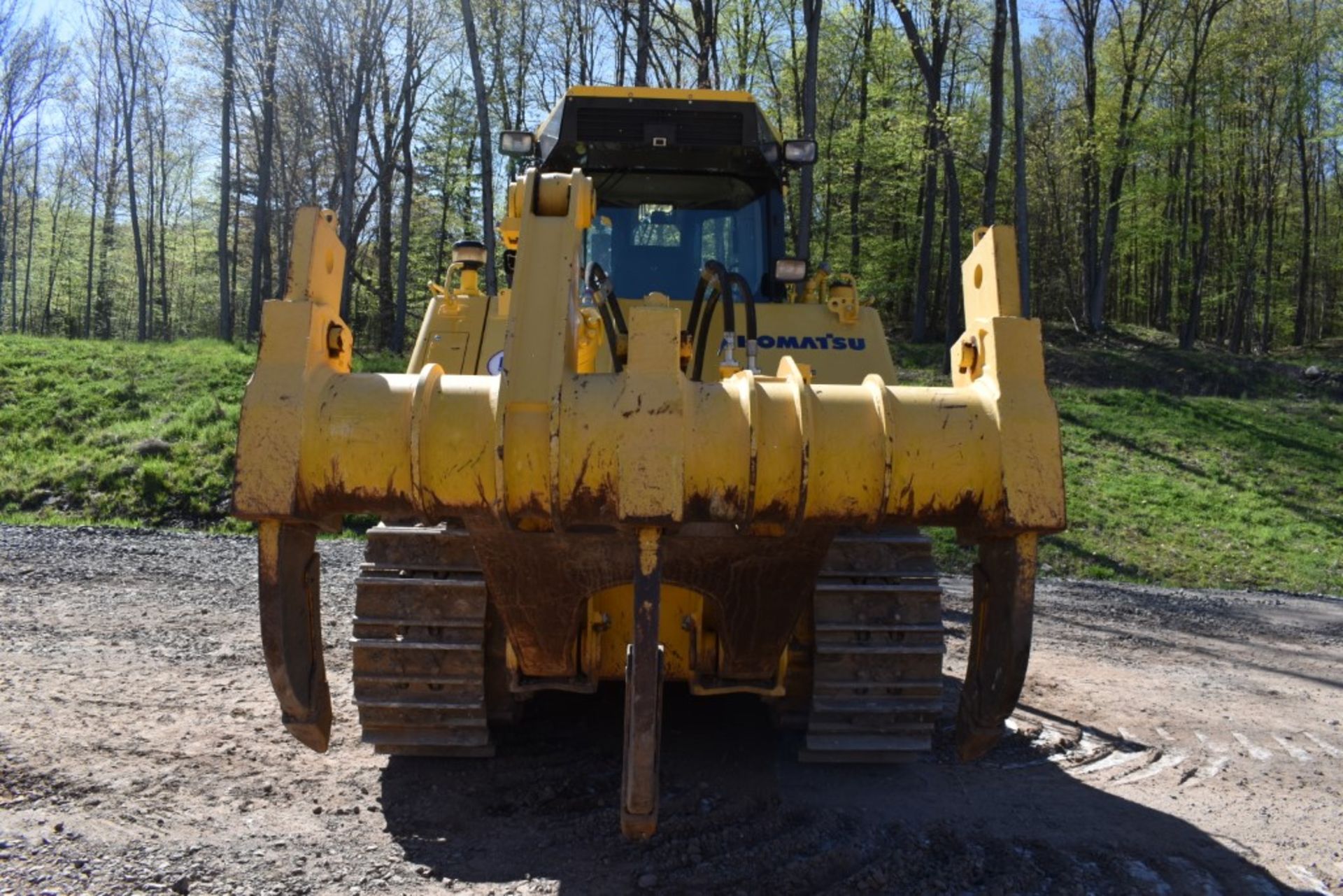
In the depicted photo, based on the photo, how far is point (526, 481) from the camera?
8.44 ft

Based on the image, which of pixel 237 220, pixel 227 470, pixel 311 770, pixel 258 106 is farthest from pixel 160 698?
pixel 237 220

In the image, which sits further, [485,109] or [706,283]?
[485,109]

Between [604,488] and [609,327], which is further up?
[609,327]

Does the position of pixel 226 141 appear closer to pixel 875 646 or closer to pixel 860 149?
pixel 860 149

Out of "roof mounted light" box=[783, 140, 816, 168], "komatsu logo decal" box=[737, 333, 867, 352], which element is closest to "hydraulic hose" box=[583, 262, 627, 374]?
"komatsu logo decal" box=[737, 333, 867, 352]

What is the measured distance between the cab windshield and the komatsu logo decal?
26.2 inches

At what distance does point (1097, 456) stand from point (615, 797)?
13381 millimetres

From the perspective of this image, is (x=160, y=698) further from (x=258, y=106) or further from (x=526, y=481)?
(x=258, y=106)

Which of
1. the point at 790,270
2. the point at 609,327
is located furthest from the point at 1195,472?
the point at 609,327

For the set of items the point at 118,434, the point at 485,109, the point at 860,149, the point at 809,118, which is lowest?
the point at 118,434

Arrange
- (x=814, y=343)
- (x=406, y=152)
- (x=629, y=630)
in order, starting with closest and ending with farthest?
(x=629, y=630) < (x=814, y=343) < (x=406, y=152)

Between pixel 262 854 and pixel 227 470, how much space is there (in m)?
10.0

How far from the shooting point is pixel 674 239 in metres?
5.37

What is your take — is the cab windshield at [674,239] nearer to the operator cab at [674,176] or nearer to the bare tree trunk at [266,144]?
the operator cab at [674,176]
